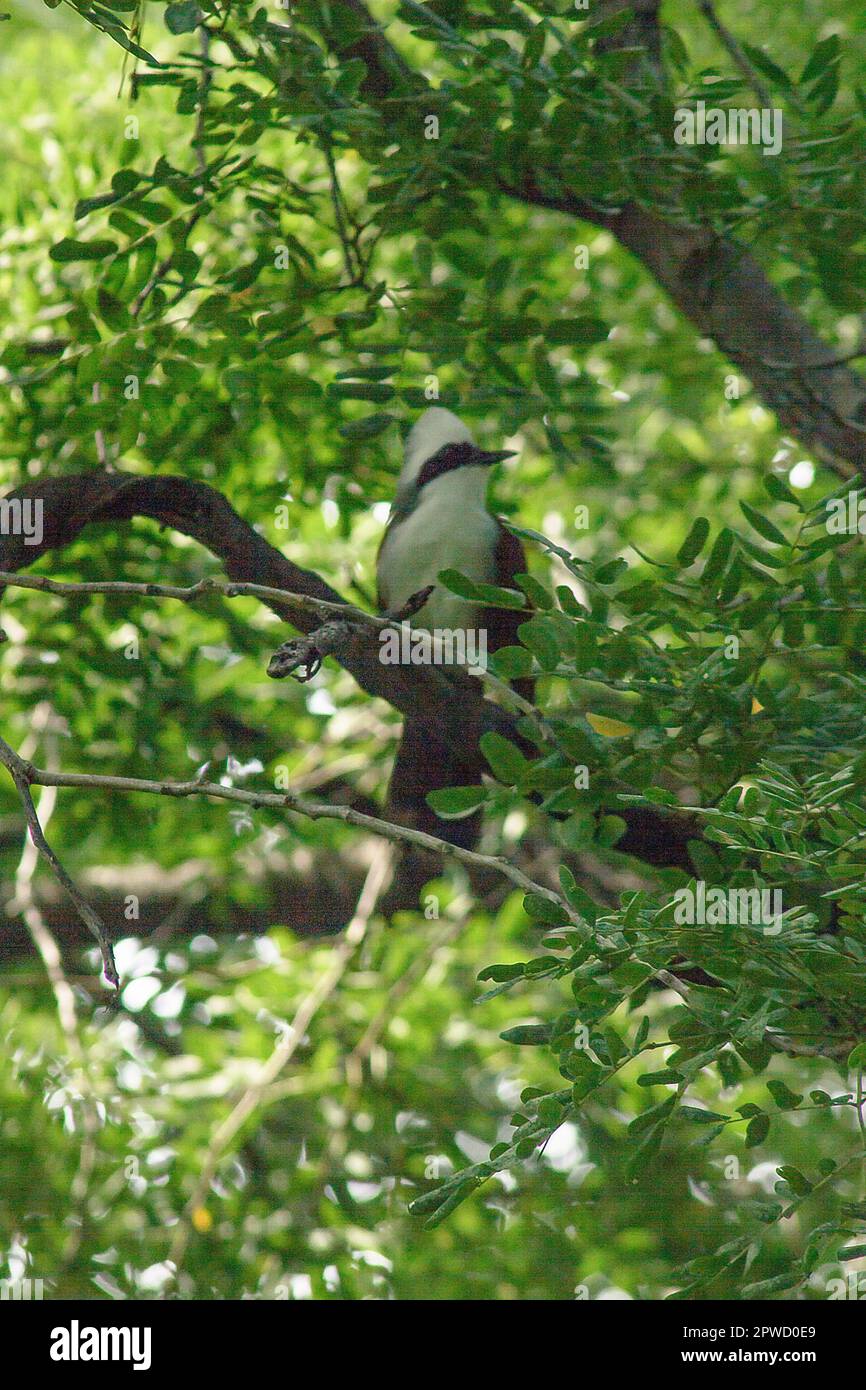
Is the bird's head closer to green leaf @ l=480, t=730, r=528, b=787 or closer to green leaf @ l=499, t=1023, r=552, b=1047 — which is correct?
green leaf @ l=480, t=730, r=528, b=787

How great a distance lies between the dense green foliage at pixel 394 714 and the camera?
4.24 feet

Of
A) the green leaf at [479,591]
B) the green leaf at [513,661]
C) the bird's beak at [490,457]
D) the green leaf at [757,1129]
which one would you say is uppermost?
the bird's beak at [490,457]

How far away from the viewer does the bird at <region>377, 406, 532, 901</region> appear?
7.09 feet

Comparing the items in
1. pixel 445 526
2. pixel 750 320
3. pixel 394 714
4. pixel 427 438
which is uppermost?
pixel 750 320

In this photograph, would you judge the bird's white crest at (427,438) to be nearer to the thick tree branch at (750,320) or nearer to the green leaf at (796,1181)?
the thick tree branch at (750,320)

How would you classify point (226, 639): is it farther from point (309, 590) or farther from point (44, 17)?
point (44, 17)

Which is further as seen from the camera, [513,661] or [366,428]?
[366,428]

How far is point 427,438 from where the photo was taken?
2275mm

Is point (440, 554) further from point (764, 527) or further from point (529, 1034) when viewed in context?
point (529, 1034)

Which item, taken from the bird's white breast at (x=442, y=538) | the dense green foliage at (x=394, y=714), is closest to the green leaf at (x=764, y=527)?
the dense green foliage at (x=394, y=714)

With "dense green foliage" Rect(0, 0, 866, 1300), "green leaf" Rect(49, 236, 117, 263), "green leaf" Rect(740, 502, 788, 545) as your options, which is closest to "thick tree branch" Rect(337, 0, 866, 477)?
"dense green foliage" Rect(0, 0, 866, 1300)

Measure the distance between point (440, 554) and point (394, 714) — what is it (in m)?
0.35

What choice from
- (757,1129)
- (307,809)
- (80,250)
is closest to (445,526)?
(80,250)
